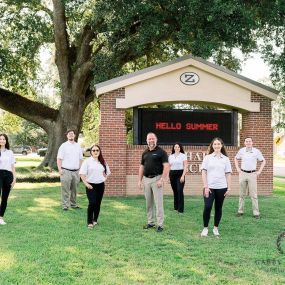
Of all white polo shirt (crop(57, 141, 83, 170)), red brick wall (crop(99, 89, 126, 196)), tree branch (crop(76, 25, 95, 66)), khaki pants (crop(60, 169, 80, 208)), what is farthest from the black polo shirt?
tree branch (crop(76, 25, 95, 66))

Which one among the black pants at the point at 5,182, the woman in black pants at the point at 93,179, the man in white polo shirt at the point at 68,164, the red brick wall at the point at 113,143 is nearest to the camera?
the woman in black pants at the point at 93,179

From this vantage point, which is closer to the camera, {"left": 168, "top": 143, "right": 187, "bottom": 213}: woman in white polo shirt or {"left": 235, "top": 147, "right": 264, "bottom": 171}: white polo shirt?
{"left": 235, "top": 147, "right": 264, "bottom": 171}: white polo shirt

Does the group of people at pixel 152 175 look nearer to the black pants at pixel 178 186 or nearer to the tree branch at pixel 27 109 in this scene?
the black pants at pixel 178 186

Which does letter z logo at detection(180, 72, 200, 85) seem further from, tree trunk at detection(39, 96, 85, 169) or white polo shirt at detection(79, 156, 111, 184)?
tree trunk at detection(39, 96, 85, 169)

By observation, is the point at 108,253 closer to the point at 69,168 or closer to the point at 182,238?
the point at 182,238

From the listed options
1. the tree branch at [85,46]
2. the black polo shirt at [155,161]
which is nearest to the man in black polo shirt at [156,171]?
the black polo shirt at [155,161]

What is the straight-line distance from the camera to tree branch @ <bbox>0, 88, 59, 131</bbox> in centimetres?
2595

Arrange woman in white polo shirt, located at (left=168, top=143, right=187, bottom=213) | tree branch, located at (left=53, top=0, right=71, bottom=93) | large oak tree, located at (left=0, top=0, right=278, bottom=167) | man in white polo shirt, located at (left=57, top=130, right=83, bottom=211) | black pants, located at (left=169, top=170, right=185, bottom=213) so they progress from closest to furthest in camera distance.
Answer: man in white polo shirt, located at (left=57, top=130, right=83, bottom=211) < black pants, located at (left=169, top=170, right=185, bottom=213) < woman in white polo shirt, located at (left=168, top=143, right=187, bottom=213) < large oak tree, located at (left=0, top=0, right=278, bottom=167) < tree branch, located at (left=53, top=0, right=71, bottom=93)

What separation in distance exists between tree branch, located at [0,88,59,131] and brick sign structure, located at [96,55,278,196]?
9996mm

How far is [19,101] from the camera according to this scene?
1039 inches

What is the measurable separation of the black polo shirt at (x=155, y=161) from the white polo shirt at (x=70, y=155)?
10.6ft

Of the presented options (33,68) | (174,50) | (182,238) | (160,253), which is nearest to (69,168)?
(182,238)

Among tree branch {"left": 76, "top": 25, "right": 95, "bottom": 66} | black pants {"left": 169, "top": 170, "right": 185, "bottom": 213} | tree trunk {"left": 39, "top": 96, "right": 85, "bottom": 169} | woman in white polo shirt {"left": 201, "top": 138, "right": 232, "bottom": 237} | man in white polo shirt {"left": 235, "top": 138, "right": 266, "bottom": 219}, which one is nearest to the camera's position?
woman in white polo shirt {"left": 201, "top": 138, "right": 232, "bottom": 237}

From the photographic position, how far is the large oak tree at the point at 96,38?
1773 cm
